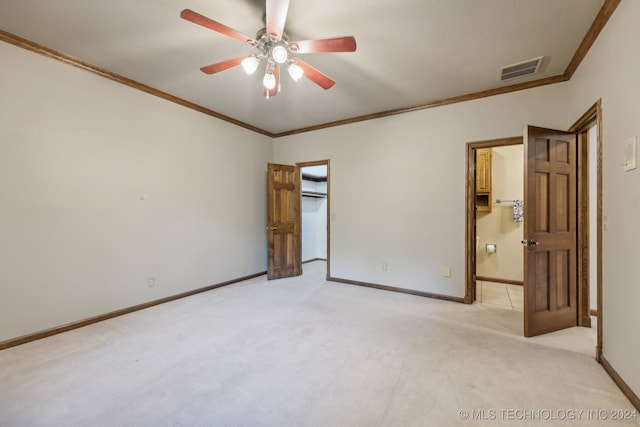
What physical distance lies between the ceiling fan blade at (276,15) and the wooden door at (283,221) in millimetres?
2778

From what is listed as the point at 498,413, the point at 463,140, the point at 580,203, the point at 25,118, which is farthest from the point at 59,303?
the point at 580,203

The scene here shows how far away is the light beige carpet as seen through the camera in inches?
62.5

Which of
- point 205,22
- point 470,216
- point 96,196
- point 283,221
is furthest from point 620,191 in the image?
point 96,196

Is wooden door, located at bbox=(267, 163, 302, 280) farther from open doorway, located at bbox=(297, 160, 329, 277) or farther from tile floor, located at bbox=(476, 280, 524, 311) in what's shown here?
tile floor, located at bbox=(476, 280, 524, 311)

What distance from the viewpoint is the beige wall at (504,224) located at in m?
4.41

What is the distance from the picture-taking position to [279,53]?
2.05m

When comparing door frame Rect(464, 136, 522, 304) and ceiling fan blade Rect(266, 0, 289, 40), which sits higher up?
ceiling fan blade Rect(266, 0, 289, 40)

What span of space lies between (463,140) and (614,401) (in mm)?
2789

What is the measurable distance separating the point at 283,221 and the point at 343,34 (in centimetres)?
309

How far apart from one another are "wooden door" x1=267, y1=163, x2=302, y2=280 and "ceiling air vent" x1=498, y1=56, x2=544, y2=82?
318 cm

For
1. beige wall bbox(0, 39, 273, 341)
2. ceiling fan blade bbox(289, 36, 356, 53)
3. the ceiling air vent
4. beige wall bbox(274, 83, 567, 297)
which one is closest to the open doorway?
beige wall bbox(274, 83, 567, 297)

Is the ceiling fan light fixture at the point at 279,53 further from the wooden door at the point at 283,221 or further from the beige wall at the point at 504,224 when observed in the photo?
the beige wall at the point at 504,224

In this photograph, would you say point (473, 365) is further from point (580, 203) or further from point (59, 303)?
point (59, 303)

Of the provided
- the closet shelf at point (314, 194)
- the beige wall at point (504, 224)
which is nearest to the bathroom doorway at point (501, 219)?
the beige wall at point (504, 224)
